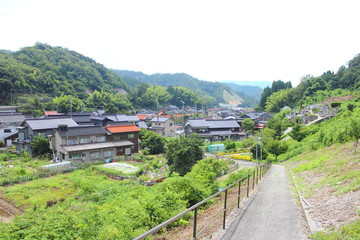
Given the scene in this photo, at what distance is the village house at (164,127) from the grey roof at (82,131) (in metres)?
22.7

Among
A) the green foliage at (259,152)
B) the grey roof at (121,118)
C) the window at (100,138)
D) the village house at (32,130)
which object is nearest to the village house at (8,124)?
the village house at (32,130)

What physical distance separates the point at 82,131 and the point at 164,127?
25569 mm

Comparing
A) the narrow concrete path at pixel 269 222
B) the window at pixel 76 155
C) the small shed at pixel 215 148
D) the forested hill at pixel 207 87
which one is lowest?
the small shed at pixel 215 148

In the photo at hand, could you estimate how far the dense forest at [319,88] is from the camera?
177 ft

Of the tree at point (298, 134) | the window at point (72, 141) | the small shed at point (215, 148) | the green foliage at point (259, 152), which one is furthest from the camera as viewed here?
the small shed at point (215, 148)

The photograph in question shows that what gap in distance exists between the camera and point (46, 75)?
68750 millimetres

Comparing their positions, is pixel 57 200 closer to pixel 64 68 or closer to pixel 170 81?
pixel 64 68

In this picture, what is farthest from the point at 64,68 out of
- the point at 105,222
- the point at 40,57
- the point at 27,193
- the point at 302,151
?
the point at 105,222

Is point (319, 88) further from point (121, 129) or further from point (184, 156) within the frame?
point (184, 156)

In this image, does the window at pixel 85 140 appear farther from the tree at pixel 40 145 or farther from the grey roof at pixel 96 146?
the tree at pixel 40 145

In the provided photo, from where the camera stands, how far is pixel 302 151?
2723cm

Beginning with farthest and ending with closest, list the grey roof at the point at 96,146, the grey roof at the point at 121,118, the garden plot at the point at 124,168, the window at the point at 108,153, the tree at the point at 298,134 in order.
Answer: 1. the grey roof at the point at 121,118
2. the tree at the point at 298,134
3. the window at the point at 108,153
4. the grey roof at the point at 96,146
5. the garden plot at the point at 124,168

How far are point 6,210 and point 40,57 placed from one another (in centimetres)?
8088

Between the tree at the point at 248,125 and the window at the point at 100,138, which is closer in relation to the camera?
the window at the point at 100,138
